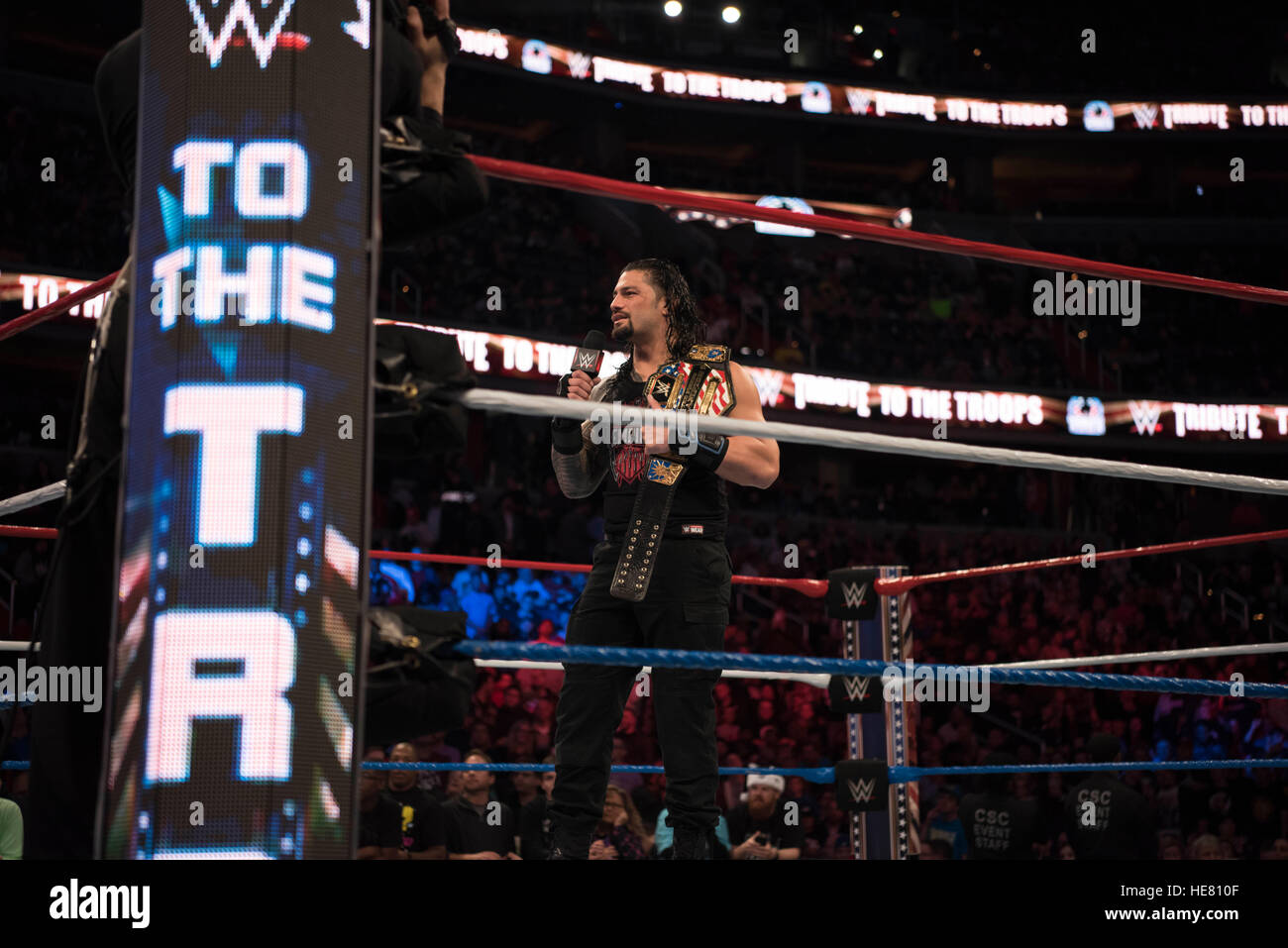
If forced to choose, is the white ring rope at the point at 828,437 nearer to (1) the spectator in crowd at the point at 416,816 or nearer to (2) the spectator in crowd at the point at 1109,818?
(1) the spectator in crowd at the point at 416,816

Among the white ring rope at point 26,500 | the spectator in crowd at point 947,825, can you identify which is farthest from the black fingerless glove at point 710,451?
the spectator in crowd at point 947,825

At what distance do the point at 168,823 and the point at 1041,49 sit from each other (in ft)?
60.0

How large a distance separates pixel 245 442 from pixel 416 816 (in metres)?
3.04

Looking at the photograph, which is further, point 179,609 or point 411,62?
point 411,62

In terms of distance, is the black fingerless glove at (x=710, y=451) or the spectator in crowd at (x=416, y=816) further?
the spectator in crowd at (x=416, y=816)

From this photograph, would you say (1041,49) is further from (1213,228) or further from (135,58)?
(135,58)

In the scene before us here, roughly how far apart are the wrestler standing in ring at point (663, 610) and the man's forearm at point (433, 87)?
Answer: 625 millimetres

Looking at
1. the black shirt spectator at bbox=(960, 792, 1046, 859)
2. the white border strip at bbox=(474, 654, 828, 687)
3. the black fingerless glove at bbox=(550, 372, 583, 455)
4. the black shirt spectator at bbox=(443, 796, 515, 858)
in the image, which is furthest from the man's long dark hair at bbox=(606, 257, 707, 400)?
the black shirt spectator at bbox=(960, 792, 1046, 859)

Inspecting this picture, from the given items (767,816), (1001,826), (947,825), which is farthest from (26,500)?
(947,825)

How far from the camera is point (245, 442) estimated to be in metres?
1.08

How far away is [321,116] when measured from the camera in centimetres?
114

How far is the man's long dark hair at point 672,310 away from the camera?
2.25 metres

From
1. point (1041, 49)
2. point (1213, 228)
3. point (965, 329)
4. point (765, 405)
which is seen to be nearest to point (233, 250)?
point (765, 405)

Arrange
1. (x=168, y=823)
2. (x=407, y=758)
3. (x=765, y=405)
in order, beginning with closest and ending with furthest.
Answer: (x=168, y=823)
(x=407, y=758)
(x=765, y=405)
